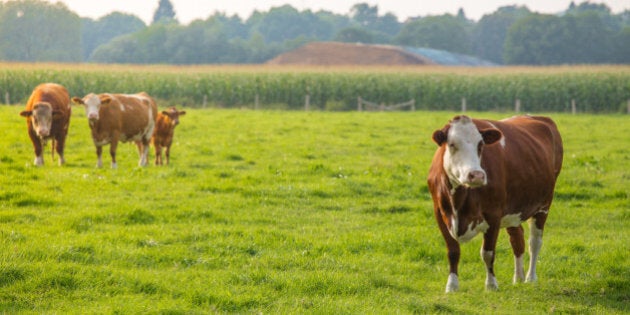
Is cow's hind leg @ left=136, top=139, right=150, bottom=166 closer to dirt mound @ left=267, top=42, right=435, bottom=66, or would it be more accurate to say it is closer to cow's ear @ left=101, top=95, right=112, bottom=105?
cow's ear @ left=101, top=95, right=112, bottom=105

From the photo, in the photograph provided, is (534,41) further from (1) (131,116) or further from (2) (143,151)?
A: (1) (131,116)

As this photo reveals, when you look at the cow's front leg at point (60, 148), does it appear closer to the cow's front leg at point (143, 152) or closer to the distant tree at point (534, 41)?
the cow's front leg at point (143, 152)

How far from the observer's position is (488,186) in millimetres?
7309

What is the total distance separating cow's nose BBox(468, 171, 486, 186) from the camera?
6.77 metres

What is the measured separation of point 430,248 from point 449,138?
2787mm

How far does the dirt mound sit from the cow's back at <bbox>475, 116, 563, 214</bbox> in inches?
2544

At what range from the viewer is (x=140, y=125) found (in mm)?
17969

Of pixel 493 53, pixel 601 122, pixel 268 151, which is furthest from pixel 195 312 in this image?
pixel 493 53

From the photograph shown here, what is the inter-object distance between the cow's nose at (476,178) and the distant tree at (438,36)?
103624mm

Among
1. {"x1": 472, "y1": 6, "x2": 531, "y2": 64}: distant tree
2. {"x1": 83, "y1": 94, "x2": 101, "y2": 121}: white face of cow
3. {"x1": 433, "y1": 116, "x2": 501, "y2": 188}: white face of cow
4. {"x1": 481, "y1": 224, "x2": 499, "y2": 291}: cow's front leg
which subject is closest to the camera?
{"x1": 433, "y1": 116, "x2": 501, "y2": 188}: white face of cow

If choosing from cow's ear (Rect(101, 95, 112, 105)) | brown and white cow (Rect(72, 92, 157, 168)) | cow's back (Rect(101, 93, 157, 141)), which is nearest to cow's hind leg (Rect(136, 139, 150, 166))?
brown and white cow (Rect(72, 92, 157, 168))

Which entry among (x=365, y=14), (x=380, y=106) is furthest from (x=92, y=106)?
(x=365, y=14)

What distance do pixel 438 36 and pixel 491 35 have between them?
21439 mm

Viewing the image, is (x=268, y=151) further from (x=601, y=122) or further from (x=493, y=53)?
(x=493, y=53)
